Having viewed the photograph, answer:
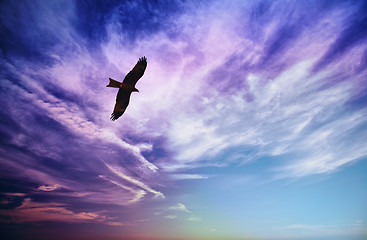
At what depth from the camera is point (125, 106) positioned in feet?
46.0

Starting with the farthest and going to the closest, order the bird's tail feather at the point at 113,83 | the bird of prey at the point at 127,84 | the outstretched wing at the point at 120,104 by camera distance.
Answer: the outstretched wing at the point at 120,104 < the bird of prey at the point at 127,84 < the bird's tail feather at the point at 113,83

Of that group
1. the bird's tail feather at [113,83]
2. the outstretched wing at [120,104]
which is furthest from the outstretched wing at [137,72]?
the outstretched wing at [120,104]

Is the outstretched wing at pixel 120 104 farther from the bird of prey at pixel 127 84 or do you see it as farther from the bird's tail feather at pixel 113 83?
the bird's tail feather at pixel 113 83

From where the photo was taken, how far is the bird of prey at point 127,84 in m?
11.8

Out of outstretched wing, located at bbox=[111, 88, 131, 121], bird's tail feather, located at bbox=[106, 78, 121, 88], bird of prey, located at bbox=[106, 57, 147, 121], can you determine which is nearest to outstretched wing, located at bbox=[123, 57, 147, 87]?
bird of prey, located at bbox=[106, 57, 147, 121]

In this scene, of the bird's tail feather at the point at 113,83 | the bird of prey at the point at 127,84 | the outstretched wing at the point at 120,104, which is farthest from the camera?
the outstretched wing at the point at 120,104

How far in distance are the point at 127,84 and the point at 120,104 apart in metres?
2.42

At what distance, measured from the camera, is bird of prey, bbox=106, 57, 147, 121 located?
464 inches

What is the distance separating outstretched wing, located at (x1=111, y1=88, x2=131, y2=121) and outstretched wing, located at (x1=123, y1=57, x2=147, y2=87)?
139cm

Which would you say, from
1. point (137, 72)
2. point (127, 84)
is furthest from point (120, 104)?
point (137, 72)

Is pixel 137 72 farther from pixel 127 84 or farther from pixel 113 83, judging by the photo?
pixel 113 83

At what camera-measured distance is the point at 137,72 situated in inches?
471

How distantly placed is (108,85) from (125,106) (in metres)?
3.09

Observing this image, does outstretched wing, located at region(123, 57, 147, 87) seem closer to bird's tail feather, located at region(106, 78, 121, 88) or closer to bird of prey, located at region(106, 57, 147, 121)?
bird of prey, located at region(106, 57, 147, 121)
